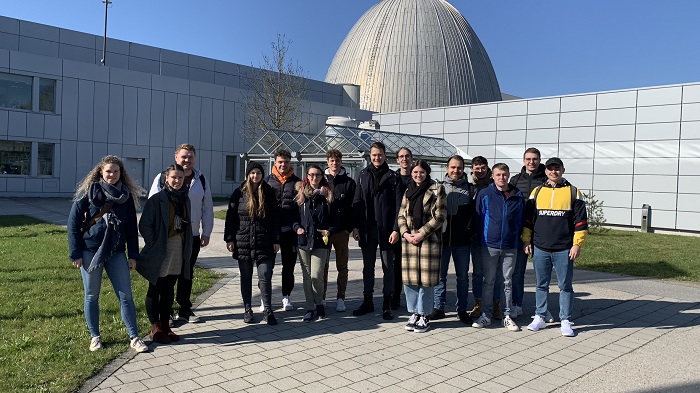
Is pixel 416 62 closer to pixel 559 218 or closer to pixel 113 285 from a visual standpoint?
pixel 559 218

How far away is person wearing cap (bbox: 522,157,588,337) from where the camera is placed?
19.6 ft

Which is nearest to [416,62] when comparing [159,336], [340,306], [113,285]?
[340,306]

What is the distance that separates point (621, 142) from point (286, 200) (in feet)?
64.4

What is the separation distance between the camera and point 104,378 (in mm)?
4262

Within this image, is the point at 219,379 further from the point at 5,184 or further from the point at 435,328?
the point at 5,184

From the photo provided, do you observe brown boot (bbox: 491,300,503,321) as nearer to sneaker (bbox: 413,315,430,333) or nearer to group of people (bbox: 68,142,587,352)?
group of people (bbox: 68,142,587,352)

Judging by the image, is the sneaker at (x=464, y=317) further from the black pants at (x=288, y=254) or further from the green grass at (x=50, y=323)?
the green grass at (x=50, y=323)

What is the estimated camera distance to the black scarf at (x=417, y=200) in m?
5.92

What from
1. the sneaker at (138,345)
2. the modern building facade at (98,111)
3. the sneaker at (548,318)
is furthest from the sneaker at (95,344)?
the modern building facade at (98,111)

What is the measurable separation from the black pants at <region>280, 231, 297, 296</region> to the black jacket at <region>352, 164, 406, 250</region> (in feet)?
2.68

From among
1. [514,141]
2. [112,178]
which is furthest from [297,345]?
[514,141]

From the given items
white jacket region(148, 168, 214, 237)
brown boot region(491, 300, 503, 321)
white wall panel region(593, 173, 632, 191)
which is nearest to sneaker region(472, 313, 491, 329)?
brown boot region(491, 300, 503, 321)

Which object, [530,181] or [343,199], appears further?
[530,181]

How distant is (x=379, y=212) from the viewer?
6371 millimetres
